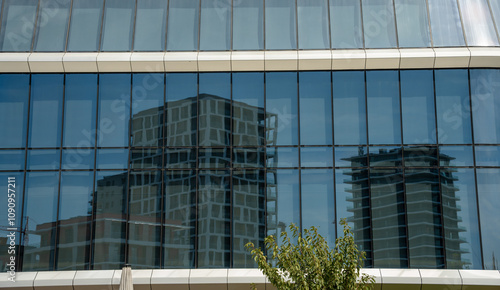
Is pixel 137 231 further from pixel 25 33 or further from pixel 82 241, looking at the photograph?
pixel 25 33

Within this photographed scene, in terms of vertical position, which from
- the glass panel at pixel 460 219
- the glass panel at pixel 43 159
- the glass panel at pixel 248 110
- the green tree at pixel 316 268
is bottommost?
the green tree at pixel 316 268

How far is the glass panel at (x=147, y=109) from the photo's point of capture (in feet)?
77.0

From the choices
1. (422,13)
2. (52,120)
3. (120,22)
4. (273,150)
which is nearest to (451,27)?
(422,13)

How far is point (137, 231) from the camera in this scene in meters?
22.8

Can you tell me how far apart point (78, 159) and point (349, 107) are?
10174 millimetres

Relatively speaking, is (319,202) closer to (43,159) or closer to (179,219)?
(179,219)

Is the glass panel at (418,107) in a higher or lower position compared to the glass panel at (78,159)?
higher

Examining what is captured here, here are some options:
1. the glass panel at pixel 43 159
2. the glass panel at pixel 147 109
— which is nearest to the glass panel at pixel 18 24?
the glass panel at pixel 43 159

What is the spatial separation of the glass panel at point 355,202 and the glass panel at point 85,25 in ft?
34.7

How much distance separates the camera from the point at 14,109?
23609mm

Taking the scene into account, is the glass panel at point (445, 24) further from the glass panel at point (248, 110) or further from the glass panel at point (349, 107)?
the glass panel at point (248, 110)

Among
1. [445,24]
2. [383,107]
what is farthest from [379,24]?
[383,107]

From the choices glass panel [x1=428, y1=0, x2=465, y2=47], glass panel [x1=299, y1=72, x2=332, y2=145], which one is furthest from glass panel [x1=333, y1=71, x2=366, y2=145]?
glass panel [x1=428, y1=0, x2=465, y2=47]

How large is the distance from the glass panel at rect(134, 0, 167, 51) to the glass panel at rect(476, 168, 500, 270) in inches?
503
